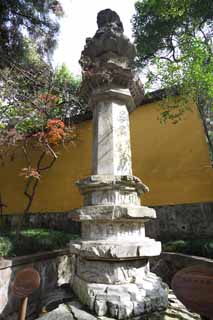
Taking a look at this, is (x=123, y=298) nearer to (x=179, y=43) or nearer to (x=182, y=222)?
(x=182, y=222)

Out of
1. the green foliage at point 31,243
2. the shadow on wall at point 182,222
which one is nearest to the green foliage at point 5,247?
the green foliage at point 31,243

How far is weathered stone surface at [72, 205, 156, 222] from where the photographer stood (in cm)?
317

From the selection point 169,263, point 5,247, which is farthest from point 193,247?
point 5,247

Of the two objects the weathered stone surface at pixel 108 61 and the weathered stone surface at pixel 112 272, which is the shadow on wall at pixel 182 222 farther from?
the weathered stone surface at pixel 108 61

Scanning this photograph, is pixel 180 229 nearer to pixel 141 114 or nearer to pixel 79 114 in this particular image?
pixel 141 114

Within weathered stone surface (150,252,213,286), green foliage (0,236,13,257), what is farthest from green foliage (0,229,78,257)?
weathered stone surface (150,252,213,286)

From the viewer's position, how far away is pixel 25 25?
228 inches

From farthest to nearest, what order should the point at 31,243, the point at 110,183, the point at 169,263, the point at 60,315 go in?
1. the point at 31,243
2. the point at 169,263
3. the point at 110,183
4. the point at 60,315

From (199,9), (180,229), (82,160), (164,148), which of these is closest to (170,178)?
(164,148)

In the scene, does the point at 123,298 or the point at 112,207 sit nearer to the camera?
the point at 123,298

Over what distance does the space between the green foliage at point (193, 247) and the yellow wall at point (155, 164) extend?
3.74 ft

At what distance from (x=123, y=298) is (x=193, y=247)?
2573mm

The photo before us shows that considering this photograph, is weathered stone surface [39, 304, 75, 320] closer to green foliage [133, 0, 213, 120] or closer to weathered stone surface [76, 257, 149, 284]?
weathered stone surface [76, 257, 149, 284]

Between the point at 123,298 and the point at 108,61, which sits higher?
the point at 108,61
